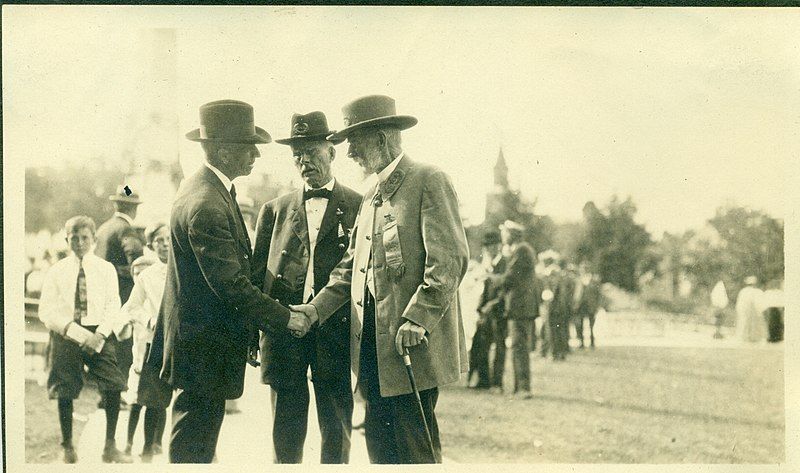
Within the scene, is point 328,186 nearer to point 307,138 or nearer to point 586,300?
point 307,138

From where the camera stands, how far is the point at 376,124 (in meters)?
3.38

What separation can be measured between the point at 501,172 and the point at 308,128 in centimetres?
99

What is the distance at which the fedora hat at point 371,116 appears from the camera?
3.38m

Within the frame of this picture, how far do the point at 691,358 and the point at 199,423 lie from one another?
2451mm

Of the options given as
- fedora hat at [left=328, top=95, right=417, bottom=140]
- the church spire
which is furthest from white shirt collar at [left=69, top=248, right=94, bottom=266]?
the church spire

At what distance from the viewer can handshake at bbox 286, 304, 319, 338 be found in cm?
332

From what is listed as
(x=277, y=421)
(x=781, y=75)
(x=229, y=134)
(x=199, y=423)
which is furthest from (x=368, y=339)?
(x=781, y=75)

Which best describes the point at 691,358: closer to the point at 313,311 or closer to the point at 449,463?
the point at 449,463

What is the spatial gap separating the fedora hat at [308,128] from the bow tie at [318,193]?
0.88 ft

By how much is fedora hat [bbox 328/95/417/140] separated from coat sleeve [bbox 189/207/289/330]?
→ 0.70m

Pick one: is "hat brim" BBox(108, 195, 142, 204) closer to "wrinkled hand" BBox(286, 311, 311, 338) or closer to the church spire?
"wrinkled hand" BBox(286, 311, 311, 338)

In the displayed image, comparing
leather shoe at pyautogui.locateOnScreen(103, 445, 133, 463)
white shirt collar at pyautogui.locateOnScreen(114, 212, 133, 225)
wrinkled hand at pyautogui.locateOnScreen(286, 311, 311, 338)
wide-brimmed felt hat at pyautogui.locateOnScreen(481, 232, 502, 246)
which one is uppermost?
white shirt collar at pyautogui.locateOnScreen(114, 212, 133, 225)

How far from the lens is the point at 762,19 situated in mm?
3578

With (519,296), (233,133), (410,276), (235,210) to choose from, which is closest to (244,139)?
(233,133)
